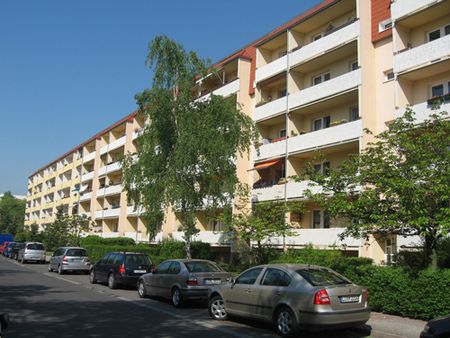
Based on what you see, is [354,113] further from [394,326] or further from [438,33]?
[394,326]

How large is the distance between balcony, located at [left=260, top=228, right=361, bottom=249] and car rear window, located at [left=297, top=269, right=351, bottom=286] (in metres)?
11.0

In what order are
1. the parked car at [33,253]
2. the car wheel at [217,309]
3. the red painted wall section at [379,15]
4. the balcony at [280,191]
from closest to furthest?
the car wheel at [217,309], the red painted wall section at [379,15], the balcony at [280,191], the parked car at [33,253]

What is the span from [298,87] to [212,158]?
8.70 m

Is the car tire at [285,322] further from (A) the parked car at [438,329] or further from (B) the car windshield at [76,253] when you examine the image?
(B) the car windshield at [76,253]

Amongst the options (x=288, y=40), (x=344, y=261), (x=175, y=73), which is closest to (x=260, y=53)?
(x=288, y=40)

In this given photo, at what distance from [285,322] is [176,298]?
201 inches

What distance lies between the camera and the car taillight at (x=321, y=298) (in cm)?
902

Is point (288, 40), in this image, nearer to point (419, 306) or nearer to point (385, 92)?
point (385, 92)

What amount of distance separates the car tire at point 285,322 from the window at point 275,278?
54 cm

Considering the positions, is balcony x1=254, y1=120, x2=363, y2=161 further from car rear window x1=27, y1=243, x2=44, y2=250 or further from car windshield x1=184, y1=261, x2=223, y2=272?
car rear window x1=27, y1=243, x2=44, y2=250

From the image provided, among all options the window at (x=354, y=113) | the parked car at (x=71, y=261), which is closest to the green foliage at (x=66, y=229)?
the parked car at (x=71, y=261)

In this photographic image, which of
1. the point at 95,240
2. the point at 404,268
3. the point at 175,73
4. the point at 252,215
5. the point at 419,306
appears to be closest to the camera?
the point at 419,306

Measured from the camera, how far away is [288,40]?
2769 centimetres

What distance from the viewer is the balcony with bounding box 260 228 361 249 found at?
70.0 feet
